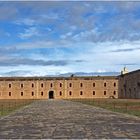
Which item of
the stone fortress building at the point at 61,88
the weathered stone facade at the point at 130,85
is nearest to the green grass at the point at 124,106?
the weathered stone facade at the point at 130,85

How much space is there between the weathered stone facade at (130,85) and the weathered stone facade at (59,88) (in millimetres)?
3280

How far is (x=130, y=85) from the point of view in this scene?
71250 millimetres

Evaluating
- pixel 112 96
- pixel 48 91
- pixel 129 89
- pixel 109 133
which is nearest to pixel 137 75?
pixel 129 89

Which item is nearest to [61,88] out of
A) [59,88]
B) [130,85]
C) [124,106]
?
[59,88]

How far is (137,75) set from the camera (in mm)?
65375

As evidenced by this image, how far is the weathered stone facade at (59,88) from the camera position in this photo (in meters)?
83.1

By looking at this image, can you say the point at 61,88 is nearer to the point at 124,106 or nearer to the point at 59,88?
the point at 59,88

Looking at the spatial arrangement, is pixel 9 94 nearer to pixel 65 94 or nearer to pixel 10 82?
pixel 10 82

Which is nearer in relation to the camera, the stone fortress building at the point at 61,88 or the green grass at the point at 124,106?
the green grass at the point at 124,106

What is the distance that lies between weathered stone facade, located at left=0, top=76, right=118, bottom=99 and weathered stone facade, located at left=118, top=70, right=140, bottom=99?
10.8ft

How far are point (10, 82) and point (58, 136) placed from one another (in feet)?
246

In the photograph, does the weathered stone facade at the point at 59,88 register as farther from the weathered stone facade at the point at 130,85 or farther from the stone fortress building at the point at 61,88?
the weathered stone facade at the point at 130,85

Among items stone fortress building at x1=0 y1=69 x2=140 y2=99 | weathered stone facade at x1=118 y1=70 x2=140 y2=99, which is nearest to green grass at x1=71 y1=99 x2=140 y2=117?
weathered stone facade at x1=118 y1=70 x2=140 y2=99

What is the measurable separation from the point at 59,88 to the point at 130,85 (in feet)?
59.6
